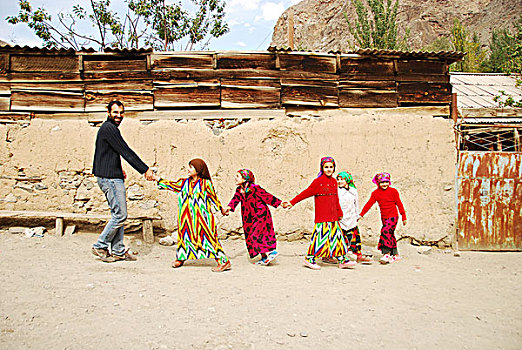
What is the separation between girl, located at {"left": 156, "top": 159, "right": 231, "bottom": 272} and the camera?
4.27 m

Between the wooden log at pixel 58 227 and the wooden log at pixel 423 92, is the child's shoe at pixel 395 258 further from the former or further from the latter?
the wooden log at pixel 58 227

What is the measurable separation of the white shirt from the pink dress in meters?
0.93

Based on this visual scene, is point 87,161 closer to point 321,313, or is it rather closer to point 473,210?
point 321,313

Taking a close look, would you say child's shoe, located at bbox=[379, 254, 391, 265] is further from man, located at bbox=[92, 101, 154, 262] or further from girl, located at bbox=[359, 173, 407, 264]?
man, located at bbox=[92, 101, 154, 262]

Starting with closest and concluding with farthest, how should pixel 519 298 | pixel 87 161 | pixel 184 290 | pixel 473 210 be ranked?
pixel 184 290
pixel 519 298
pixel 87 161
pixel 473 210

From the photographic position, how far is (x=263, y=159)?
226 inches

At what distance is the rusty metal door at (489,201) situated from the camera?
19.5ft

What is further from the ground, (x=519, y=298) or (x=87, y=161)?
(x=87, y=161)

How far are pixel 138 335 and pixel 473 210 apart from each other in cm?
534

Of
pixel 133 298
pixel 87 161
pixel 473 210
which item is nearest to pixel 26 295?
pixel 133 298

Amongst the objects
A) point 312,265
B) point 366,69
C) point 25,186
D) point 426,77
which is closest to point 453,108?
point 426,77

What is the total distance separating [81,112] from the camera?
578cm

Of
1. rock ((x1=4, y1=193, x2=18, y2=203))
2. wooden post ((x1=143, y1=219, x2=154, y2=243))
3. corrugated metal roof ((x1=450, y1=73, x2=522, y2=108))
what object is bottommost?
wooden post ((x1=143, y1=219, x2=154, y2=243))

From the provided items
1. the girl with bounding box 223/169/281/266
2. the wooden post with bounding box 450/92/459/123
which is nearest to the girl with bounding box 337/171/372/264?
the girl with bounding box 223/169/281/266
